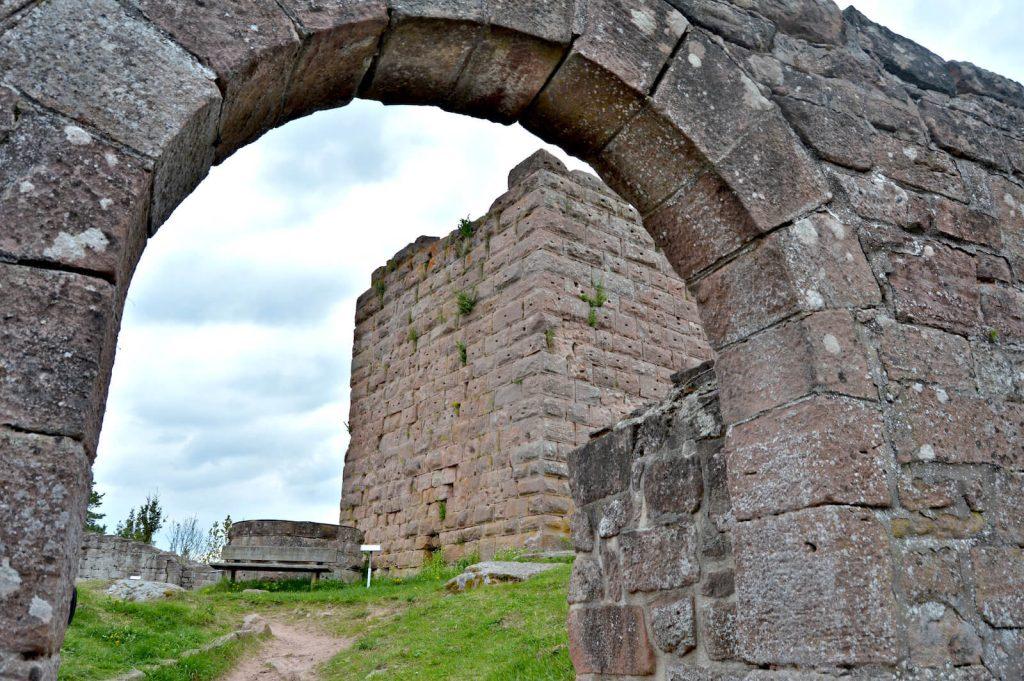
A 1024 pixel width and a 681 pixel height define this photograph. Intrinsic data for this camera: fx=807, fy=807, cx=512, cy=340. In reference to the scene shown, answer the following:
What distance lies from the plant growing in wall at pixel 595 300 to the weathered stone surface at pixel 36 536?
7.30 m

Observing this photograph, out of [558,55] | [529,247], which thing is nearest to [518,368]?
[529,247]

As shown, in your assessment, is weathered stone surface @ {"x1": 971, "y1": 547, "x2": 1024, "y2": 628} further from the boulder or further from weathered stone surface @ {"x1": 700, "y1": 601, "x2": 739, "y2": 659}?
the boulder

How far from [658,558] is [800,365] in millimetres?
1055

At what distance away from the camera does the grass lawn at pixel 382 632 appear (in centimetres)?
510

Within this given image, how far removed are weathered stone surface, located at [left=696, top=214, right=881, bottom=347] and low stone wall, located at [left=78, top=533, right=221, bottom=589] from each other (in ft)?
40.2

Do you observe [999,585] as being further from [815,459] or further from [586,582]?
[586,582]

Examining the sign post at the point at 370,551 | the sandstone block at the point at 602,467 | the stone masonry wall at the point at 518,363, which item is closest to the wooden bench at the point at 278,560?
the sign post at the point at 370,551

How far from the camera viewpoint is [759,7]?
12.0 feet

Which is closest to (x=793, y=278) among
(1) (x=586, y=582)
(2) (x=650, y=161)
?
(2) (x=650, y=161)

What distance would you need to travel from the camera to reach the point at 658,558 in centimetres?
336

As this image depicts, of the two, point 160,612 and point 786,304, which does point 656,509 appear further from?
point 160,612

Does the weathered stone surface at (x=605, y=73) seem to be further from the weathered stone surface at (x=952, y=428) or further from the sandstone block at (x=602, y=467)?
the weathered stone surface at (x=952, y=428)

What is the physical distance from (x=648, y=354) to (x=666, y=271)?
121 cm

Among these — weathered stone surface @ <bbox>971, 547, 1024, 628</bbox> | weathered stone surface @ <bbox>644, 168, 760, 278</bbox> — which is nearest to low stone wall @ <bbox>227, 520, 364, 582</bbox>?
weathered stone surface @ <bbox>644, 168, 760, 278</bbox>
